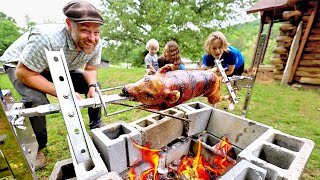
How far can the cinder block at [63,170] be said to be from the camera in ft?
5.37

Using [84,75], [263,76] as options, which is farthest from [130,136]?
[263,76]

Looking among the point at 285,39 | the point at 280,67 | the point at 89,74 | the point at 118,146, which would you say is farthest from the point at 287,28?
the point at 118,146

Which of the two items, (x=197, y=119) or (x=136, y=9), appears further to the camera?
(x=136, y=9)

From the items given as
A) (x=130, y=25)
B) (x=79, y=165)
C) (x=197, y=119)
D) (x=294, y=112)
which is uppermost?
(x=130, y=25)

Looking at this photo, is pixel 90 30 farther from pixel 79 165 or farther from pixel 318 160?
pixel 318 160

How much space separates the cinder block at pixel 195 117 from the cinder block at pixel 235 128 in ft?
0.37

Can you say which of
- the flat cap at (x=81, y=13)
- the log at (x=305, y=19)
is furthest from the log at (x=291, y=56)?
the flat cap at (x=81, y=13)

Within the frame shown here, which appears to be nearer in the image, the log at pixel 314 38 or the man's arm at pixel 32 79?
the man's arm at pixel 32 79

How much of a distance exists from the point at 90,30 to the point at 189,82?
1279mm

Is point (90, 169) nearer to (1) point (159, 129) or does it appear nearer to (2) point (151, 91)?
(2) point (151, 91)

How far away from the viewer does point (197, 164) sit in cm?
245

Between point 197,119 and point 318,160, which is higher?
point 197,119

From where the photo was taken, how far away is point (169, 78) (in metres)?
1.89

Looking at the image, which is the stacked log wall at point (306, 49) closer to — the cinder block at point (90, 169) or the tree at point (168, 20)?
the tree at point (168, 20)
